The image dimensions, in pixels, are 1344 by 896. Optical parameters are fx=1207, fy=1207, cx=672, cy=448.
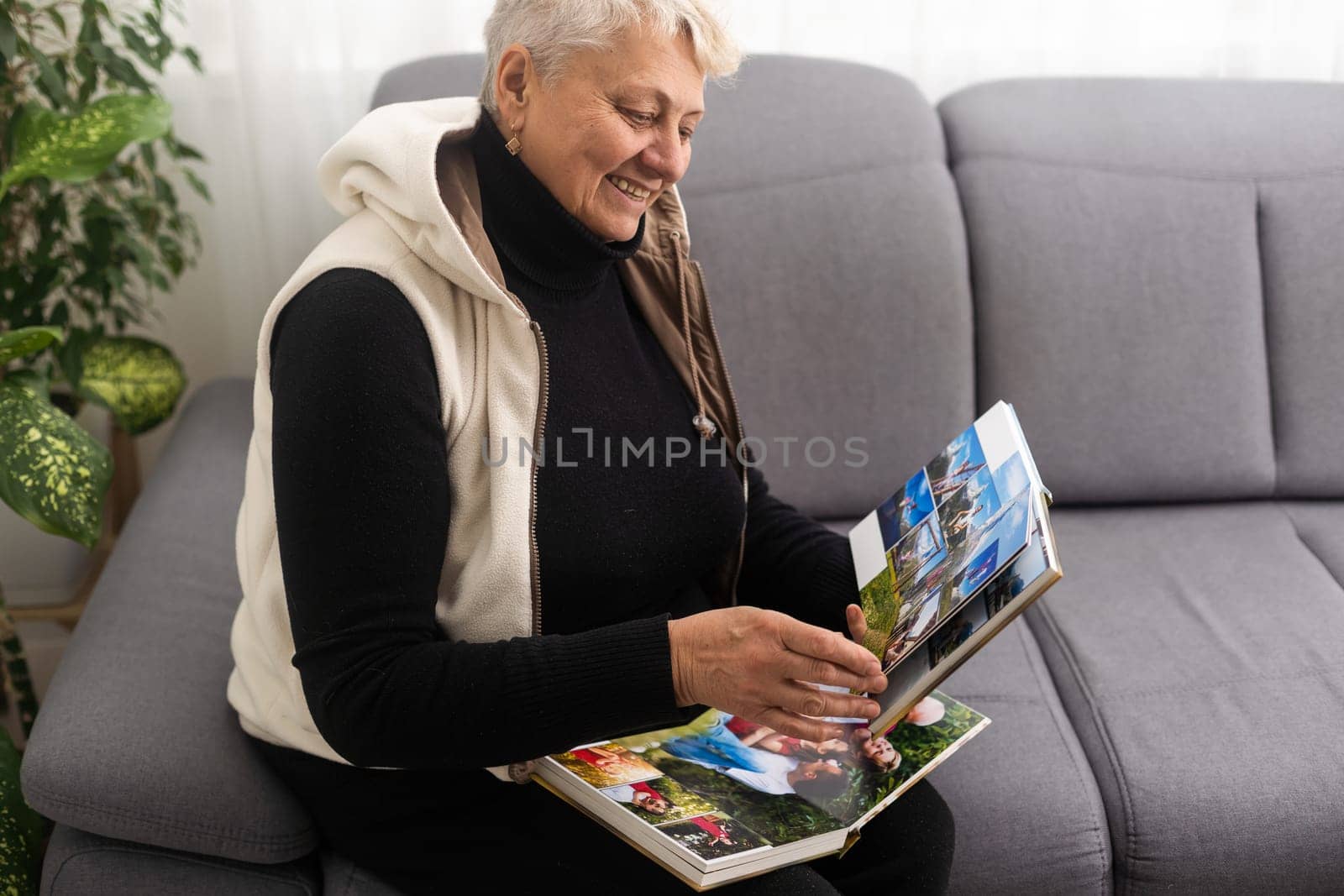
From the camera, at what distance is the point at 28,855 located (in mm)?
1253

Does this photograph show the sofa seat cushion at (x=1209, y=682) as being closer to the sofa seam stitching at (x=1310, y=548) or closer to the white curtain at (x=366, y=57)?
the sofa seam stitching at (x=1310, y=548)

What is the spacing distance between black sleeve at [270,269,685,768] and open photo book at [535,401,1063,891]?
98 millimetres

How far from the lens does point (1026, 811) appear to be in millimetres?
1308

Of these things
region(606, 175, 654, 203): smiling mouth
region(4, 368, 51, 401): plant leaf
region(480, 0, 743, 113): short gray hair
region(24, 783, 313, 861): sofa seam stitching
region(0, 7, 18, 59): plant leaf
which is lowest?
region(24, 783, 313, 861): sofa seam stitching

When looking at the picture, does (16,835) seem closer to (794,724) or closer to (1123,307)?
(794,724)

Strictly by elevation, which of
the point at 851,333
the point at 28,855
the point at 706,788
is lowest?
the point at 28,855

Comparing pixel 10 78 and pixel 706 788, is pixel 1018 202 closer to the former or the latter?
pixel 706 788

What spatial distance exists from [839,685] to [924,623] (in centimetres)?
9

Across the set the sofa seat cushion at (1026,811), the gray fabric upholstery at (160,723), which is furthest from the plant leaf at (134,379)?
the sofa seat cushion at (1026,811)

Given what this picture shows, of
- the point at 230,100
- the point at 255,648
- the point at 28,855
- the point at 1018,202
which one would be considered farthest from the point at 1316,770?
the point at 230,100

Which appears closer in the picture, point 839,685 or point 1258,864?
point 839,685

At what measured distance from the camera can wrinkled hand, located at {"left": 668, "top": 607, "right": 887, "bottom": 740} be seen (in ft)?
3.16

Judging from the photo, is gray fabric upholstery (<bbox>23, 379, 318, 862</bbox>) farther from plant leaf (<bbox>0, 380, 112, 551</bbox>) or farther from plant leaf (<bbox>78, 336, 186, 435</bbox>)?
plant leaf (<bbox>78, 336, 186, 435</bbox>)

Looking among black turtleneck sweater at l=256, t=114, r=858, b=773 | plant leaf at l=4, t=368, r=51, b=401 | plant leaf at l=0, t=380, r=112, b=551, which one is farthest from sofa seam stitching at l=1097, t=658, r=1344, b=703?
plant leaf at l=4, t=368, r=51, b=401
